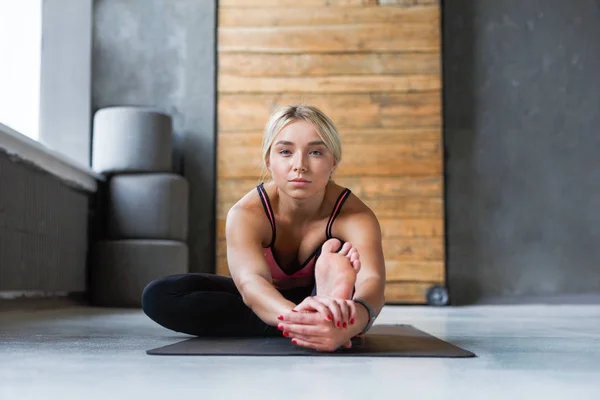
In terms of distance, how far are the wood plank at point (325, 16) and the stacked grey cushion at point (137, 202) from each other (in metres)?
0.88

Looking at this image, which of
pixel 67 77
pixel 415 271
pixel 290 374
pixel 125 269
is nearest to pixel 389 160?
pixel 415 271

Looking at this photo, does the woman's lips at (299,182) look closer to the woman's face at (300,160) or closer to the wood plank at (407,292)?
the woman's face at (300,160)

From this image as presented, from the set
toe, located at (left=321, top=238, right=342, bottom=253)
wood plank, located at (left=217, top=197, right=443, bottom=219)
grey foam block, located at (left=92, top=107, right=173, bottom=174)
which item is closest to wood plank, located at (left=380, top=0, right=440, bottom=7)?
wood plank, located at (left=217, top=197, right=443, bottom=219)

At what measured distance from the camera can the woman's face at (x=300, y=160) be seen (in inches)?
56.9

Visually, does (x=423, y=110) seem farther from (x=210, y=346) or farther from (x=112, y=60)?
(x=210, y=346)

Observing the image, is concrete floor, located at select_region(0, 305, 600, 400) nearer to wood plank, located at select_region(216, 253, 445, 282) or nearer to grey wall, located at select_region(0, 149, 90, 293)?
grey wall, located at select_region(0, 149, 90, 293)

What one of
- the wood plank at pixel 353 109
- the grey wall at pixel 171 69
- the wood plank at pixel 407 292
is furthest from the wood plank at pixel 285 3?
the wood plank at pixel 407 292

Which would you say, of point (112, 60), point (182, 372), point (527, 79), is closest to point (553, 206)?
point (527, 79)

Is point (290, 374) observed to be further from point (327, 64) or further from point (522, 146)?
point (522, 146)

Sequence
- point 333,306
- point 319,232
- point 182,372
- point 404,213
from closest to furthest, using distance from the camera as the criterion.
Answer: point 182,372
point 333,306
point 319,232
point 404,213

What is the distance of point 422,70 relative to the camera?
4.39 metres

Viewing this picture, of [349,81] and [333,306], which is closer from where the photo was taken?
[333,306]

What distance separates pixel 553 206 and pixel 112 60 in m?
2.92

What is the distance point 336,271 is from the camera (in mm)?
1309
